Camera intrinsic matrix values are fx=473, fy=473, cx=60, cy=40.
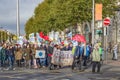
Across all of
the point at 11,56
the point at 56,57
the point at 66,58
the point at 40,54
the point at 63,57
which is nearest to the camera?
the point at 56,57

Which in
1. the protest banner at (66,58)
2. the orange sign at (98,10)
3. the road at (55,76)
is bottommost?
the road at (55,76)

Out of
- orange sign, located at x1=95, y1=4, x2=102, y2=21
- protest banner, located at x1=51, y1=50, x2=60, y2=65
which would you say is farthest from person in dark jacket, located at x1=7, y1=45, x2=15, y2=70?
orange sign, located at x1=95, y1=4, x2=102, y2=21

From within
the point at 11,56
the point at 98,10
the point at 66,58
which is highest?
the point at 98,10

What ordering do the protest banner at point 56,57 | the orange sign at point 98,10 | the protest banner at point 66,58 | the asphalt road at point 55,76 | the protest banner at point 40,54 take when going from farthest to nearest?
the orange sign at point 98,10, the protest banner at point 66,58, the protest banner at point 40,54, the protest banner at point 56,57, the asphalt road at point 55,76

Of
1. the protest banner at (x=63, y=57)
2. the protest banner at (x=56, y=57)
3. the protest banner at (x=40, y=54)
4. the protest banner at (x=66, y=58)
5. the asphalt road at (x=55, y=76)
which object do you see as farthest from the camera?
the protest banner at (x=66, y=58)

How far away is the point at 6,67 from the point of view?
32.1m

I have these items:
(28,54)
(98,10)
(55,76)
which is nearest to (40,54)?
(28,54)

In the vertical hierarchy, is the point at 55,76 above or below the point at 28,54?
below

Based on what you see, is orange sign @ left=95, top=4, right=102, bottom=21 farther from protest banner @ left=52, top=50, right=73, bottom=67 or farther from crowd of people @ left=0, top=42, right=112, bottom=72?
protest banner @ left=52, top=50, right=73, bottom=67

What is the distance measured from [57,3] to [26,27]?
7952 cm

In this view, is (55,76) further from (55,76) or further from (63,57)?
(63,57)

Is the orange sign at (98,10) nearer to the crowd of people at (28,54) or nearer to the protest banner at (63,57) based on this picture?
the crowd of people at (28,54)

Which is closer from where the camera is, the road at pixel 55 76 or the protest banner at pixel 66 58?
the road at pixel 55 76

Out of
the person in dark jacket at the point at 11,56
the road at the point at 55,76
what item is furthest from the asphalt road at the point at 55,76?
the person in dark jacket at the point at 11,56
